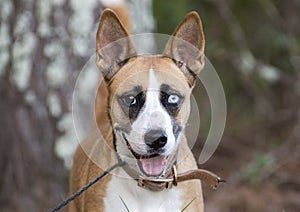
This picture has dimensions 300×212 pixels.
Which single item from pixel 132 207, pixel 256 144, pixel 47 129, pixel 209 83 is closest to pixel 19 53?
pixel 47 129

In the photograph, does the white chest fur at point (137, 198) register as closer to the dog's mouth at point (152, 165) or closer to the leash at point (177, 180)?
the leash at point (177, 180)

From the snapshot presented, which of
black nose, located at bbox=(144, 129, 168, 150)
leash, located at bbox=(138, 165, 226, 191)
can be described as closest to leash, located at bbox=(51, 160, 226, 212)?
leash, located at bbox=(138, 165, 226, 191)

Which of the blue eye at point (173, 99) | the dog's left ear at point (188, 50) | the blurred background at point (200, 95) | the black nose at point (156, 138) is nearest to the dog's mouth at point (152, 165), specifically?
the black nose at point (156, 138)

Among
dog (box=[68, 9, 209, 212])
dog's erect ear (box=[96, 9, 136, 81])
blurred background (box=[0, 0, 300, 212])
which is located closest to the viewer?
dog (box=[68, 9, 209, 212])

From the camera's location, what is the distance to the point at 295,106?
7789 mm

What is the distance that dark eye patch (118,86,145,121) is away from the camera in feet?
11.9

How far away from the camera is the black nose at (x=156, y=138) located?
347cm

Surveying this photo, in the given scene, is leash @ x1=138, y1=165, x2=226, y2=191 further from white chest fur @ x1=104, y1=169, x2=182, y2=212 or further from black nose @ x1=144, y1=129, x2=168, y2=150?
black nose @ x1=144, y1=129, x2=168, y2=150

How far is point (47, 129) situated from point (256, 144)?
2819mm

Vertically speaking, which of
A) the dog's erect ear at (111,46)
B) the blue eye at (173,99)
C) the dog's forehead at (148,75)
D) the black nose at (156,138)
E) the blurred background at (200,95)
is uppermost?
the dog's erect ear at (111,46)

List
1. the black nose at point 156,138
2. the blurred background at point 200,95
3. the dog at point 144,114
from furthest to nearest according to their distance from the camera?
the blurred background at point 200,95
the dog at point 144,114
the black nose at point 156,138

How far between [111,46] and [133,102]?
1.16ft

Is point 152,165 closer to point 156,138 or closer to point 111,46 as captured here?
point 156,138

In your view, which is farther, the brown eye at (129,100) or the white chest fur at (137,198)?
the white chest fur at (137,198)
